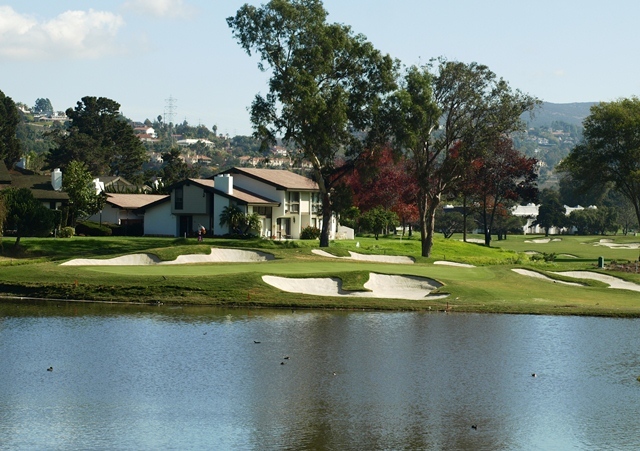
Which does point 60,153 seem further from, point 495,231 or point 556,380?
point 556,380

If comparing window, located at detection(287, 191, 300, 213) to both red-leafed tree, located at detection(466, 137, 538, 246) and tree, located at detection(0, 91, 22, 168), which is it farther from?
tree, located at detection(0, 91, 22, 168)

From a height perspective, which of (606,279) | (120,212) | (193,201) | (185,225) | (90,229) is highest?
(193,201)

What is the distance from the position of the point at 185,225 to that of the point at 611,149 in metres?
38.1

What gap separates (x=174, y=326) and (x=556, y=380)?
14.3 meters

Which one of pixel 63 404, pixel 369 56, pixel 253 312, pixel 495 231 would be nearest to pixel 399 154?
pixel 369 56

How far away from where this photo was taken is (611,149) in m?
85.2

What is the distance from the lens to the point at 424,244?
72.9 metres

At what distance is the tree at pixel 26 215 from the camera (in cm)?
6394

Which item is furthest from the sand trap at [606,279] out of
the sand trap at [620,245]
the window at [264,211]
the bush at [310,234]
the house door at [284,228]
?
the sand trap at [620,245]

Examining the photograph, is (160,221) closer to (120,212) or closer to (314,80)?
(120,212)

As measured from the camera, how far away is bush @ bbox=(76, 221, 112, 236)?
74.9 metres

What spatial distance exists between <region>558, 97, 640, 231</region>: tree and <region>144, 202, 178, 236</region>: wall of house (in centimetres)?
3686

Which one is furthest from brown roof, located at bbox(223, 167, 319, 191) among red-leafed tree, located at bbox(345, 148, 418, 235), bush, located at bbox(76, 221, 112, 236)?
bush, located at bbox(76, 221, 112, 236)

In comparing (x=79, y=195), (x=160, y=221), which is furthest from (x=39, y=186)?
(x=160, y=221)
